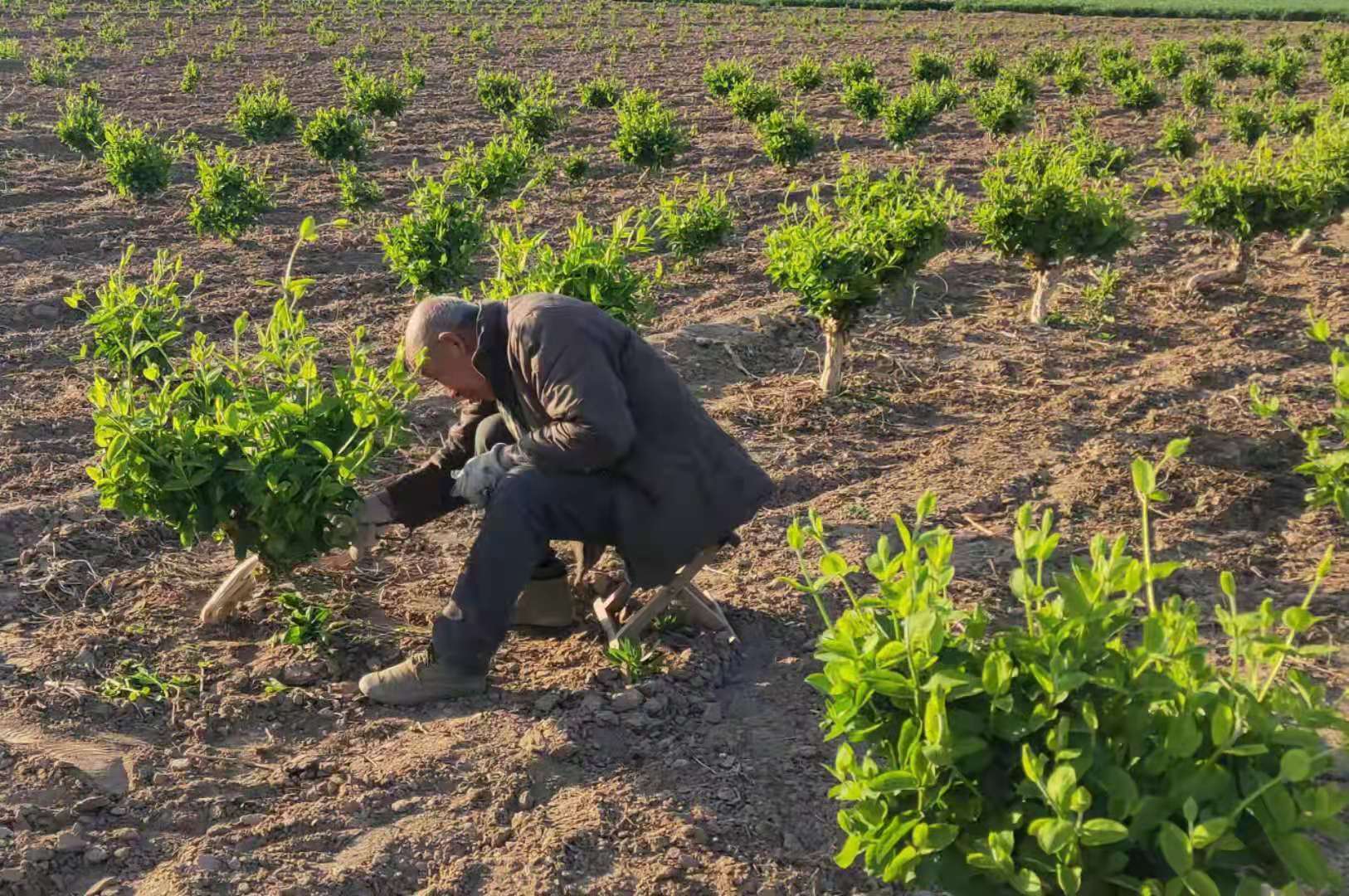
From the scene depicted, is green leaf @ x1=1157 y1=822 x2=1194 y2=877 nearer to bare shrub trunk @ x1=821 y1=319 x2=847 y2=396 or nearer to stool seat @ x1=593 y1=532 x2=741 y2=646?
stool seat @ x1=593 y1=532 x2=741 y2=646

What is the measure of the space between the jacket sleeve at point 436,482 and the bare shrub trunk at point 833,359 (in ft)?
9.05

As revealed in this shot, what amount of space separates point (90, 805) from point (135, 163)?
8.65m

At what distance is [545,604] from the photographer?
4.35 meters

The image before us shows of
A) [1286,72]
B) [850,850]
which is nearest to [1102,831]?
[850,850]

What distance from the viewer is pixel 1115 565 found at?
2.13 metres

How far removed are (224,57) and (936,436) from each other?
20067 mm

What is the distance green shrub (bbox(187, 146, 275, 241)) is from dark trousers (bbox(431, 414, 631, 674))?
6.77 meters

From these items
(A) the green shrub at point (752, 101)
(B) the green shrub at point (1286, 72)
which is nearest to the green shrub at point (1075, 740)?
(A) the green shrub at point (752, 101)

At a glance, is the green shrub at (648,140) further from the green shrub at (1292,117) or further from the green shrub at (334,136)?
the green shrub at (1292,117)

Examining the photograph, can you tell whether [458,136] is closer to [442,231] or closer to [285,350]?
[442,231]

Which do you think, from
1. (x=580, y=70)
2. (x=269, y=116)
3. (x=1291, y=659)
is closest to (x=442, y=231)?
(x=1291, y=659)

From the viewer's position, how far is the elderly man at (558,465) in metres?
3.65

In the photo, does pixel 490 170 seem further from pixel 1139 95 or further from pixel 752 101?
pixel 1139 95

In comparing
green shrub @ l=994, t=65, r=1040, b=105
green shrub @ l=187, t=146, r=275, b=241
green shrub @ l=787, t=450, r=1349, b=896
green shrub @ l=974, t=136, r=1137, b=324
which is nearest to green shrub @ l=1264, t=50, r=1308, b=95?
green shrub @ l=994, t=65, r=1040, b=105
